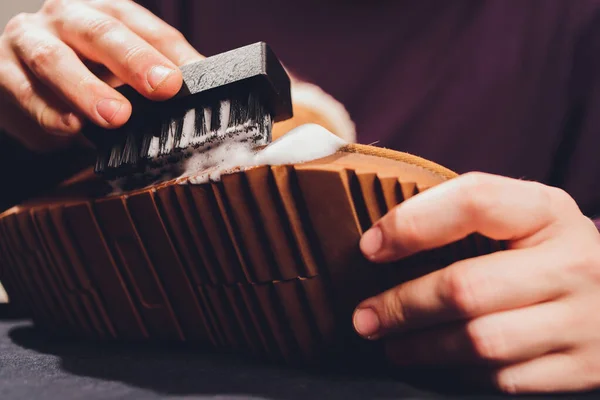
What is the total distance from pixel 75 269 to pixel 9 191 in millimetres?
155

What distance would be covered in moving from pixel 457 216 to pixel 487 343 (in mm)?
66

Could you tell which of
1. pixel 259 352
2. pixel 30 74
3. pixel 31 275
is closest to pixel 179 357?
pixel 259 352

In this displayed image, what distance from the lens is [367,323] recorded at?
10.3 inches

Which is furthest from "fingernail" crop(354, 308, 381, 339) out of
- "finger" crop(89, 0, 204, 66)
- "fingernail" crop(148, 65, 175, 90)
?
"finger" crop(89, 0, 204, 66)

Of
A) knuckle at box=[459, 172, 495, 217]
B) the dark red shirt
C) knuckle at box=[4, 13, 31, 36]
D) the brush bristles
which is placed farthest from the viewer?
the dark red shirt

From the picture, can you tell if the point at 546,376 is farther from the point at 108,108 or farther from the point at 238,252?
the point at 108,108

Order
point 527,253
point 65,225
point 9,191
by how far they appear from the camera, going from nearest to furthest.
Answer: point 527,253 → point 65,225 → point 9,191

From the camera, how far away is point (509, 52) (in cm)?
62

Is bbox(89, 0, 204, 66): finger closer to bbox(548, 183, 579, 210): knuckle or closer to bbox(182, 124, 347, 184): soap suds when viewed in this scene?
bbox(182, 124, 347, 184): soap suds

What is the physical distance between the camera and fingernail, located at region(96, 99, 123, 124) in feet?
1.14

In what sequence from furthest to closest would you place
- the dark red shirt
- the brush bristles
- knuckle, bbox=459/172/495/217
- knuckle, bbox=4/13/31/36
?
the dark red shirt → knuckle, bbox=4/13/31/36 → the brush bristles → knuckle, bbox=459/172/495/217

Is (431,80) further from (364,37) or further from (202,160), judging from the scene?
(202,160)

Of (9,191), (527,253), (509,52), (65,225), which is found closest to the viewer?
(527,253)

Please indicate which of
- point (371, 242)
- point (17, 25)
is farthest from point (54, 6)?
point (371, 242)
